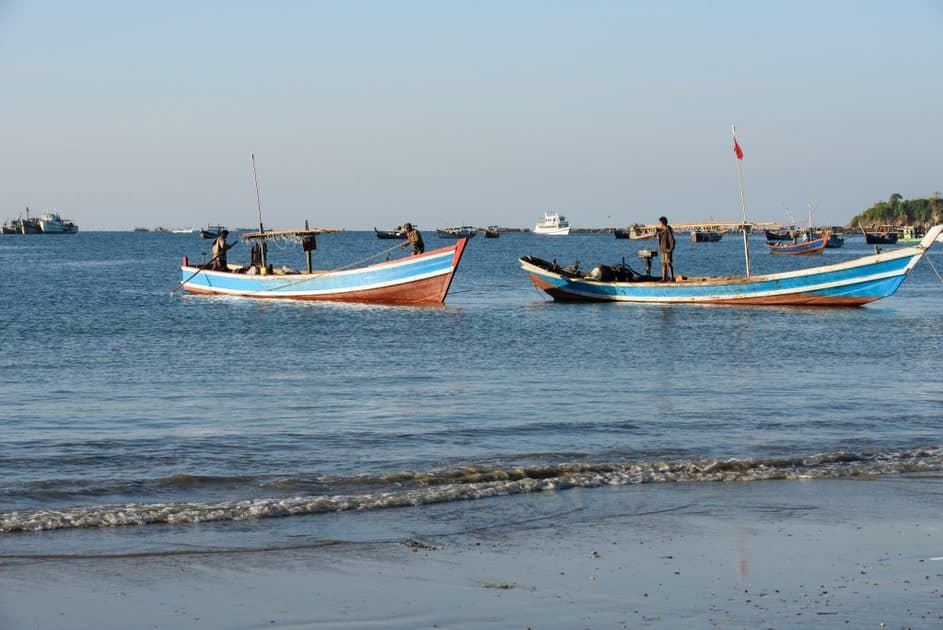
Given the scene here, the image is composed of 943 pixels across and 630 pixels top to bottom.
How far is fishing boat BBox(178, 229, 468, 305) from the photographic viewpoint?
31.5 metres

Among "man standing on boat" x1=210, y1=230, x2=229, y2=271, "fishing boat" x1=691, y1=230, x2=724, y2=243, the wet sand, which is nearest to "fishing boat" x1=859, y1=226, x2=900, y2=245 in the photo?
"fishing boat" x1=691, y1=230, x2=724, y2=243

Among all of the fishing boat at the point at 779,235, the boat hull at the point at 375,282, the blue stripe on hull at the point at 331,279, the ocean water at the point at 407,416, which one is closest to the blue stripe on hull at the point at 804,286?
the ocean water at the point at 407,416

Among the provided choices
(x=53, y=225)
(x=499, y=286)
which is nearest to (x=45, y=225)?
(x=53, y=225)

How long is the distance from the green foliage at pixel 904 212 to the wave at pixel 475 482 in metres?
139

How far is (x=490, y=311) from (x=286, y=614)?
84.7 ft

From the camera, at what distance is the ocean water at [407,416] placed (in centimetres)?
930

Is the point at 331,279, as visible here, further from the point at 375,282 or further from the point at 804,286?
the point at 804,286

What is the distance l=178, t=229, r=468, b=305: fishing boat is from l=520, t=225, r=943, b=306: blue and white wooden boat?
18.0 ft

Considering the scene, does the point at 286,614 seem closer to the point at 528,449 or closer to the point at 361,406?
the point at 528,449

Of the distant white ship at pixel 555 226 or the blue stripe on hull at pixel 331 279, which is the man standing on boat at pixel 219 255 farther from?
the distant white ship at pixel 555 226

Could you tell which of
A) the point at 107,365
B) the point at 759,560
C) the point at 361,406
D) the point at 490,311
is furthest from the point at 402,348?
the point at 759,560

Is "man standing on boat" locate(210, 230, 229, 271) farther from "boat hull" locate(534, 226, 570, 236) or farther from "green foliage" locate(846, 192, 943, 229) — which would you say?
"boat hull" locate(534, 226, 570, 236)

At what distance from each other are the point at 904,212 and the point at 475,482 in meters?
151

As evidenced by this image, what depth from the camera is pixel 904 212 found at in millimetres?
149875
